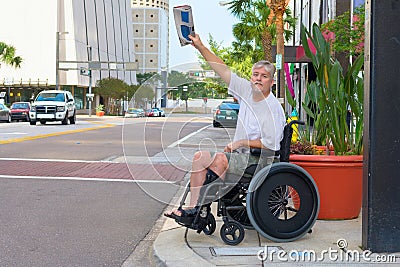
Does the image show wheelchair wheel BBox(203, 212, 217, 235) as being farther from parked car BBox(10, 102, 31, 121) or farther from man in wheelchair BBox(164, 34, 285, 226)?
parked car BBox(10, 102, 31, 121)

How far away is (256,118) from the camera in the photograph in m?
5.50

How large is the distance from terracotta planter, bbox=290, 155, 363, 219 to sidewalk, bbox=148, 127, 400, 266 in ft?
0.47

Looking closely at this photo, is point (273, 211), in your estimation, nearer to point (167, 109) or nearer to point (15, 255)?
point (167, 109)

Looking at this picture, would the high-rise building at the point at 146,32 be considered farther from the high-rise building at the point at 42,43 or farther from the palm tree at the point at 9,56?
the palm tree at the point at 9,56

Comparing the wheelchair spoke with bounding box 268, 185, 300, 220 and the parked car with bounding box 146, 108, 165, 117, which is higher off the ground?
the parked car with bounding box 146, 108, 165, 117

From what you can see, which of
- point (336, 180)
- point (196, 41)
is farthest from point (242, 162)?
point (336, 180)

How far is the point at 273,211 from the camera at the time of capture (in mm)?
5453

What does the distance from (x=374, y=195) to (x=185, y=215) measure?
1.63 m

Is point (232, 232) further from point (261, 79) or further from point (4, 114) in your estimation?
point (4, 114)

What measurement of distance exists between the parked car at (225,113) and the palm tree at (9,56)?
7146cm

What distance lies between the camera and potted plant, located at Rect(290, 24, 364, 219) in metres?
6.15

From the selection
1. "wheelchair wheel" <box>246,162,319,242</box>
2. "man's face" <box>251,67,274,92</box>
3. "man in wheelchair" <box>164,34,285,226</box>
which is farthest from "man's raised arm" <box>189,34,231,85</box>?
"wheelchair wheel" <box>246,162,319,242</box>

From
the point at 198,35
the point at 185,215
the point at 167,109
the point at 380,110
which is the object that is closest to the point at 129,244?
the point at 185,215

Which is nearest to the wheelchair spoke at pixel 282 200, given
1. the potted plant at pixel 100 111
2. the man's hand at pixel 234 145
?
the man's hand at pixel 234 145
